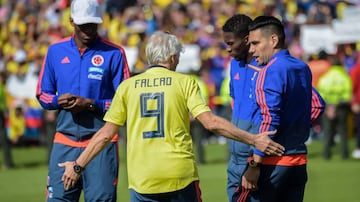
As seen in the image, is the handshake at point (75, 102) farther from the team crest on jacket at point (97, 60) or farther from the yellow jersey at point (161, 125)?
the yellow jersey at point (161, 125)

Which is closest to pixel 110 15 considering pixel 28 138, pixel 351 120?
pixel 28 138

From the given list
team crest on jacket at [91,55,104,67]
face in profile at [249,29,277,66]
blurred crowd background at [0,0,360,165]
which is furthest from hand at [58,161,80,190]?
blurred crowd background at [0,0,360,165]

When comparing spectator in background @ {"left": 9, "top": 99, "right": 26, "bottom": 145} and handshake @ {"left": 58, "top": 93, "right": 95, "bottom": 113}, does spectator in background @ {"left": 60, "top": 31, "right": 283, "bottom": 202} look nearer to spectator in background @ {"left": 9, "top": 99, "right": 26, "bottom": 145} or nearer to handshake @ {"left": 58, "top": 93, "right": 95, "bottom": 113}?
handshake @ {"left": 58, "top": 93, "right": 95, "bottom": 113}

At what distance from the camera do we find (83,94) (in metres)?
9.51

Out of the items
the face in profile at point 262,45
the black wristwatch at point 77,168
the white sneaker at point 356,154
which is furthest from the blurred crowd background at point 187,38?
the black wristwatch at point 77,168

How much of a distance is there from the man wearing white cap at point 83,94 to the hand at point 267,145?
210cm

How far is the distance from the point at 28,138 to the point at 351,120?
9.09 meters

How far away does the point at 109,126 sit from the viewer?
8047mm

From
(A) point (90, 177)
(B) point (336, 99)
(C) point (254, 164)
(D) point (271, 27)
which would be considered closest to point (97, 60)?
(A) point (90, 177)

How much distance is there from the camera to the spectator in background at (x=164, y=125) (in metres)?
7.77

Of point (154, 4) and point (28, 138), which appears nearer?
point (28, 138)

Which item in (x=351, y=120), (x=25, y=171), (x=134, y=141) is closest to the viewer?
(x=134, y=141)

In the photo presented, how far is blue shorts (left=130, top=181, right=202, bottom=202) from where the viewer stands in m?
7.85

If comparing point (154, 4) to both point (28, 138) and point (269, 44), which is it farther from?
point (269, 44)
